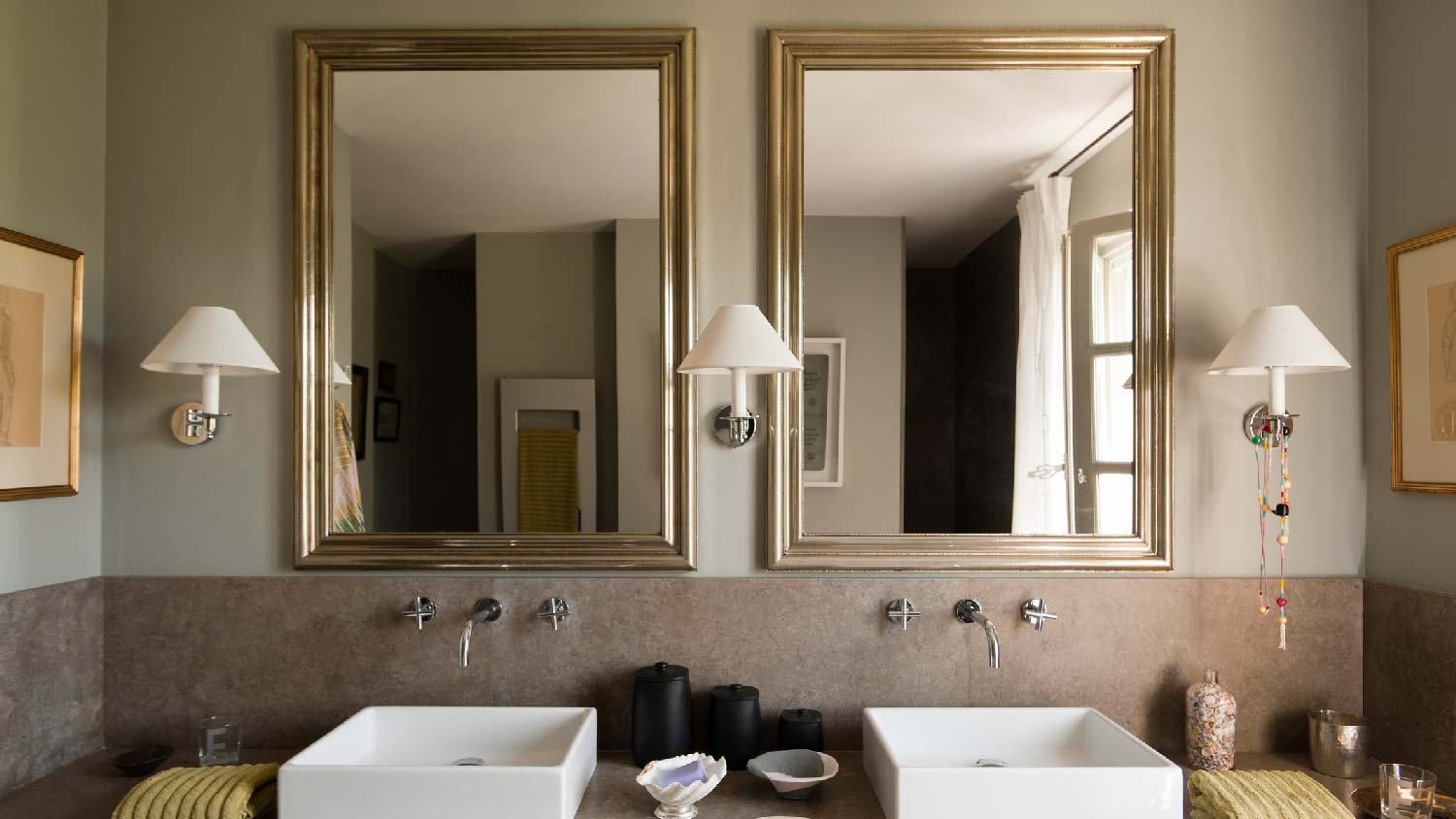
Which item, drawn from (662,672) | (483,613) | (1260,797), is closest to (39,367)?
(483,613)

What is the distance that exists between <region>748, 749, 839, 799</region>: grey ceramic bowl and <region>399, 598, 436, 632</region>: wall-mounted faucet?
72cm

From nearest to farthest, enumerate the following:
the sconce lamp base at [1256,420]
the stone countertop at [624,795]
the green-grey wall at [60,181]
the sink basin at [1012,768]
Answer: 1. the sink basin at [1012,768]
2. the stone countertop at [624,795]
3. the green-grey wall at [60,181]
4. the sconce lamp base at [1256,420]

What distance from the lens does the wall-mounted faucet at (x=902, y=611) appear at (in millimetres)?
1906

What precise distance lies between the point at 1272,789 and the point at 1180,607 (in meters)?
0.43

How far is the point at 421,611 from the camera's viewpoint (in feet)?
6.26

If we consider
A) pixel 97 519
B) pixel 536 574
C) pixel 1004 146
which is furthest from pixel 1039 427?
pixel 97 519

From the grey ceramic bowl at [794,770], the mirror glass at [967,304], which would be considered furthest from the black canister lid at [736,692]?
the mirror glass at [967,304]

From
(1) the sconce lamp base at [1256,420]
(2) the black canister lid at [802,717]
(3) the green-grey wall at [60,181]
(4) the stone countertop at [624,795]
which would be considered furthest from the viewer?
(1) the sconce lamp base at [1256,420]

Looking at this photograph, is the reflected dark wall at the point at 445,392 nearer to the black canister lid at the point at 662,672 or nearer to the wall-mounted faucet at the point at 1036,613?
the black canister lid at the point at 662,672

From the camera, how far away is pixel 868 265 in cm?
196

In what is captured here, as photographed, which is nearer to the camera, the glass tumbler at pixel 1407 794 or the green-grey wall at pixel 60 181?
the glass tumbler at pixel 1407 794

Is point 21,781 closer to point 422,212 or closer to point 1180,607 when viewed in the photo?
point 422,212

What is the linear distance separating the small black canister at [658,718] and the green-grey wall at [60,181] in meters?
1.17

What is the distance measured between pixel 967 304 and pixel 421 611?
1301mm
